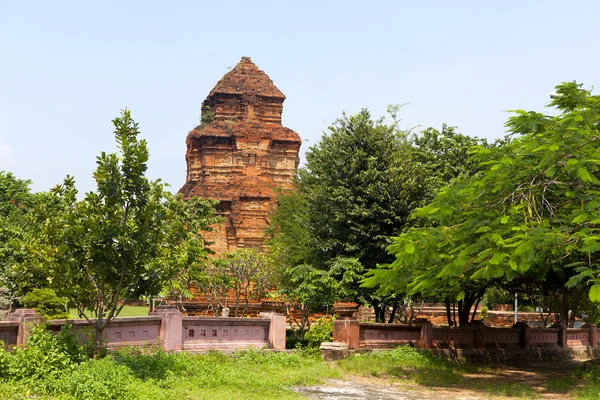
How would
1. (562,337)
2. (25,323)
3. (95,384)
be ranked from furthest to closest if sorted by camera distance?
(562,337) < (25,323) < (95,384)

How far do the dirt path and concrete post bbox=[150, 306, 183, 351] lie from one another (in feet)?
14.7

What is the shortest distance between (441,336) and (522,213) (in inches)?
376

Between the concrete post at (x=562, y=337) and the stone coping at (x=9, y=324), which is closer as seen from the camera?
the stone coping at (x=9, y=324)

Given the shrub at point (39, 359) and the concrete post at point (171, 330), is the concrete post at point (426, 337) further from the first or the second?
the shrub at point (39, 359)

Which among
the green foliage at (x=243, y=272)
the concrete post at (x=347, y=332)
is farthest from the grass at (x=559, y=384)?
the green foliage at (x=243, y=272)

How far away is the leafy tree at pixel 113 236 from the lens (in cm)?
1528

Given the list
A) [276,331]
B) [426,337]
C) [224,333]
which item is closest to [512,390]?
[426,337]

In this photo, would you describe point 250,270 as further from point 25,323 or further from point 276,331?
point 25,323

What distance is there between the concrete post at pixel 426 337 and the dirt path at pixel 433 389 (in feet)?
7.43

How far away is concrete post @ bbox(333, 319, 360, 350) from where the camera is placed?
2250 cm

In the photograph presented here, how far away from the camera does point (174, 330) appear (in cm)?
2022

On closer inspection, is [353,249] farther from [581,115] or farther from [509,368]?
[581,115]

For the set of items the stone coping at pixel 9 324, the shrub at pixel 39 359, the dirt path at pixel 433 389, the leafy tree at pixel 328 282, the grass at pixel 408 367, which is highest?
the leafy tree at pixel 328 282

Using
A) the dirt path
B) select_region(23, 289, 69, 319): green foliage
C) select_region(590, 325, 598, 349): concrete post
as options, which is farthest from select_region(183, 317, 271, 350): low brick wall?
select_region(590, 325, 598, 349): concrete post
